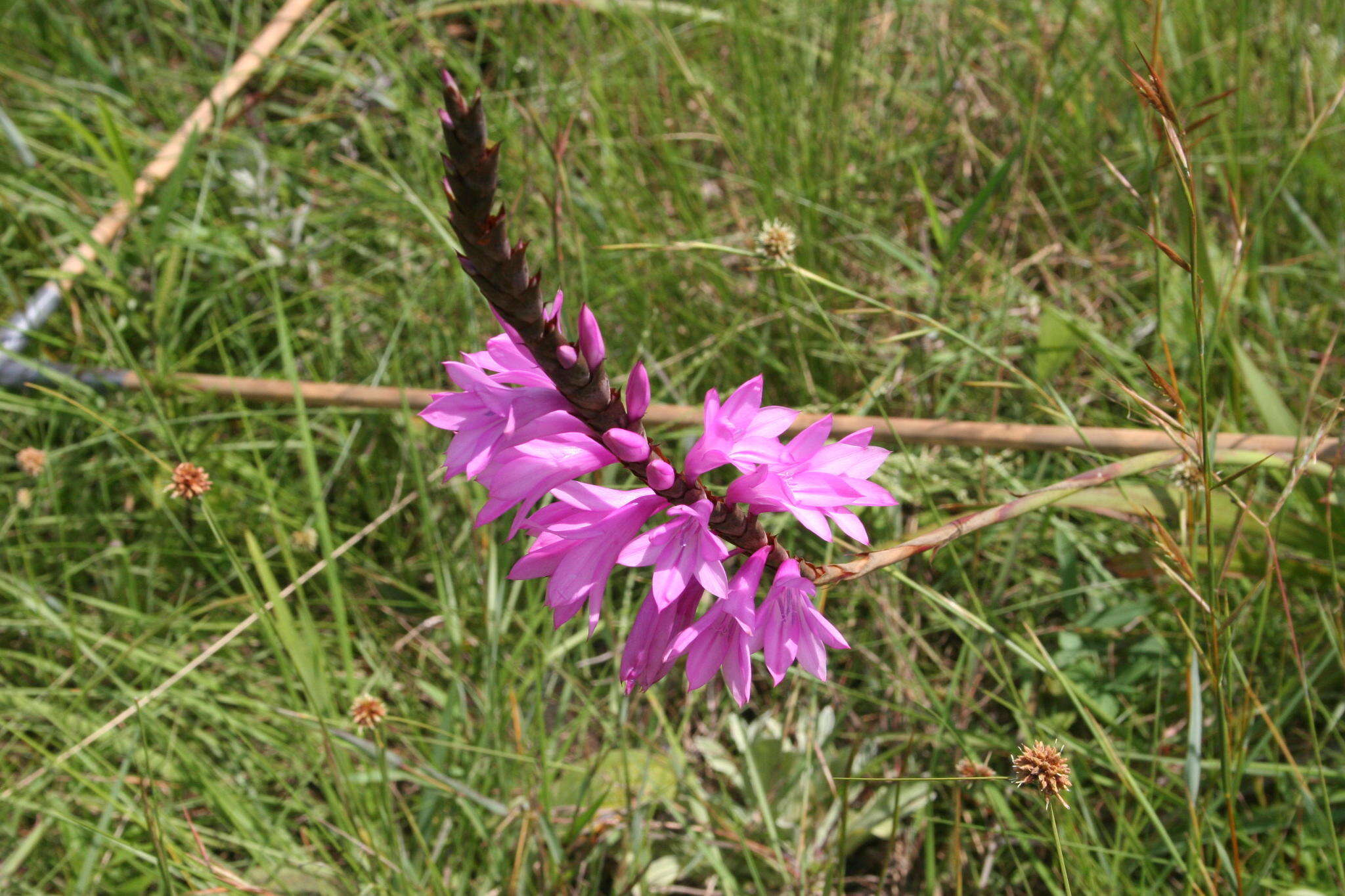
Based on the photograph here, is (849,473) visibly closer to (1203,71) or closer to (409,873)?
(409,873)

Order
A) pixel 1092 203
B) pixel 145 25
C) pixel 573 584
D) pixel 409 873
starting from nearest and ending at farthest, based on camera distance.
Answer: pixel 573 584 < pixel 409 873 < pixel 1092 203 < pixel 145 25

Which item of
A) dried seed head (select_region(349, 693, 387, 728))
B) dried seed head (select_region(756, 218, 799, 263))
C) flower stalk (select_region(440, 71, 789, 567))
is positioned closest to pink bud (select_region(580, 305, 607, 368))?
flower stalk (select_region(440, 71, 789, 567))

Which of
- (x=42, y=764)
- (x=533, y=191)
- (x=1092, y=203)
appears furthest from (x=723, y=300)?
(x=42, y=764)

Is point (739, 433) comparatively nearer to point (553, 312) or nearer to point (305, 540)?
point (553, 312)

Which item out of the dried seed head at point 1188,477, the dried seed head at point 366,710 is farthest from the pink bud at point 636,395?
the dried seed head at point 1188,477

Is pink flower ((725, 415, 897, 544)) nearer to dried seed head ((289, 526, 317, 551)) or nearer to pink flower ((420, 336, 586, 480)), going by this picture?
pink flower ((420, 336, 586, 480))

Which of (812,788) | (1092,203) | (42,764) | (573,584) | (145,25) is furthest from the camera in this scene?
(145,25)
